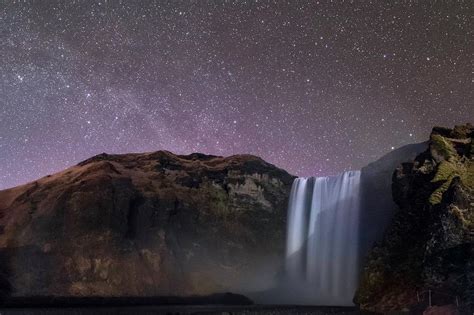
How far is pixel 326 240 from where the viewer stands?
194 ft

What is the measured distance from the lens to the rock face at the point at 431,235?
1234 inches

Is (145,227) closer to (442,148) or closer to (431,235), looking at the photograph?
(442,148)

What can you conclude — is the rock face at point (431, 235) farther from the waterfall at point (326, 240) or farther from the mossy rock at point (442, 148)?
the waterfall at point (326, 240)

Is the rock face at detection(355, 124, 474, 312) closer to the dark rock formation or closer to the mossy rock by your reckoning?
the mossy rock

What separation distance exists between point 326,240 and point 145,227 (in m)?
26.5

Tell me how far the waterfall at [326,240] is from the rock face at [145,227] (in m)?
7.38

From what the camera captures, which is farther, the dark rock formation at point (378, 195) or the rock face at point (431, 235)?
the dark rock formation at point (378, 195)

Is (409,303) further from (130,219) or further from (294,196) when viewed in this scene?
(130,219)

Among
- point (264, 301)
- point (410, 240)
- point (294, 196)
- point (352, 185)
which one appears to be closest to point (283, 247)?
point (294, 196)

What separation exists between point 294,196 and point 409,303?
3599 centimetres

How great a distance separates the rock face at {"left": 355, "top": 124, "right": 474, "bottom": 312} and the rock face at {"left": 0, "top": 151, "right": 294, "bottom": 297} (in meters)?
32.9

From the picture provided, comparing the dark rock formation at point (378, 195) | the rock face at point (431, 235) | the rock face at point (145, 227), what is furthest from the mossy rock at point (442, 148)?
the rock face at point (145, 227)

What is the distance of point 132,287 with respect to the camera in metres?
63.8

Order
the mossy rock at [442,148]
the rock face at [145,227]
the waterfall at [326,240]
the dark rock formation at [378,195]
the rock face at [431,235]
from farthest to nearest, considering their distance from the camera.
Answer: the rock face at [145,227] < the waterfall at [326,240] < the dark rock formation at [378,195] < the mossy rock at [442,148] < the rock face at [431,235]
